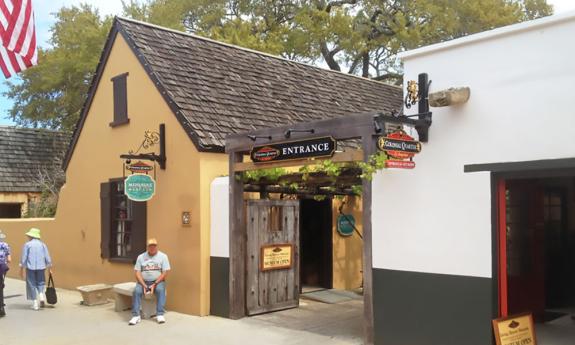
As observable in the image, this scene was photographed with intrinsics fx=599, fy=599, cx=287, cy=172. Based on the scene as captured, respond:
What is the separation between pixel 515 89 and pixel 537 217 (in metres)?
2.56

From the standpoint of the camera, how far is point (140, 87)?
11836mm

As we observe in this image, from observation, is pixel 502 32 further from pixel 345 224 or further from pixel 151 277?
pixel 345 224

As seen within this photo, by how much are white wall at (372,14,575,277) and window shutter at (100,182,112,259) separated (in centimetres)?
694

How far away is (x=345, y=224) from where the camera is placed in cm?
1259

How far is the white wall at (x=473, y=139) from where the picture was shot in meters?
6.07

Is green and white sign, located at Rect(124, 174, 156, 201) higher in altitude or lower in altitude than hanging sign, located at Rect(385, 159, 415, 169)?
lower

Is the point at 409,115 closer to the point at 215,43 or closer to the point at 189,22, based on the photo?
the point at 215,43

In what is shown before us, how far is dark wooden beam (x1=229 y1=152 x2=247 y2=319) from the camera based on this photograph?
970 cm

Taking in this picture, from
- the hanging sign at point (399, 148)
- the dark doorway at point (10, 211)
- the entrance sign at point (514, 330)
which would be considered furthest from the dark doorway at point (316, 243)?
the dark doorway at point (10, 211)

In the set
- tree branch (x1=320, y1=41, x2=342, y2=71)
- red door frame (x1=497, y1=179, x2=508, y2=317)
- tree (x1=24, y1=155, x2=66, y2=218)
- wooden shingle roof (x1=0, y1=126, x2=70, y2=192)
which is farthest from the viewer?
tree branch (x1=320, y1=41, x2=342, y2=71)

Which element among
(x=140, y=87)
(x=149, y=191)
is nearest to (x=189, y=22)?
(x=140, y=87)

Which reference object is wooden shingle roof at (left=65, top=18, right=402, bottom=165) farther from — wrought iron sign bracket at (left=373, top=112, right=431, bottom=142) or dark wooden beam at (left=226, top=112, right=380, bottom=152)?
wrought iron sign bracket at (left=373, top=112, right=431, bottom=142)

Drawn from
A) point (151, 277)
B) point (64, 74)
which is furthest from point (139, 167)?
point (64, 74)

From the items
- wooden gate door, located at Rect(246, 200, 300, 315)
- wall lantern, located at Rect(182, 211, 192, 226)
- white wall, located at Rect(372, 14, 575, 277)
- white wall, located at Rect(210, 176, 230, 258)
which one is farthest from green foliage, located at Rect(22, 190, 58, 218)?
white wall, located at Rect(372, 14, 575, 277)
